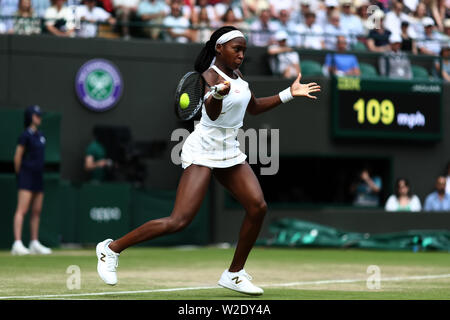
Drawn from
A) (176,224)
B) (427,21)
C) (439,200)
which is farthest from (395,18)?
(176,224)

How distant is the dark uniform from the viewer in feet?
48.4

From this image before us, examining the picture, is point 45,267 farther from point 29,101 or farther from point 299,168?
point 299,168

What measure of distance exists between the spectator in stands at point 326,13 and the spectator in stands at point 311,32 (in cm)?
30

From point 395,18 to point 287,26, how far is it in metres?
2.68

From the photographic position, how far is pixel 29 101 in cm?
1767

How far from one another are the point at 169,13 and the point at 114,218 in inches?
174

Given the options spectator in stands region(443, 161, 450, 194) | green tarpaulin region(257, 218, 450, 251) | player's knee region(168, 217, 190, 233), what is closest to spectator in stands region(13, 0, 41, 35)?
green tarpaulin region(257, 218, 450, 251)

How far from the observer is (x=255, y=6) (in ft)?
68.6

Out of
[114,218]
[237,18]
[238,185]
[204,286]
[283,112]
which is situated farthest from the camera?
[237,18]

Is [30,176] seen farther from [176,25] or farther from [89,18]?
[176,25]

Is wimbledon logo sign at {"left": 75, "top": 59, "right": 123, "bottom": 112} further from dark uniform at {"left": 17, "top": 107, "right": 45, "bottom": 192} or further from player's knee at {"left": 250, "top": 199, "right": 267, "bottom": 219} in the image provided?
player's knee at {"left": 250, "top": 199, "right": 267, "bottom": 219}

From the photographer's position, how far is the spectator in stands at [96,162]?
17625 millimetres

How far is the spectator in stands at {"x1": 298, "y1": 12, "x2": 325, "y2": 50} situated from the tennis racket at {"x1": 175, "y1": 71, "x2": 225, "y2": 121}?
11.7m

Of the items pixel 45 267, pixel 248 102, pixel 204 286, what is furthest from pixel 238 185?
pixel 45 267
